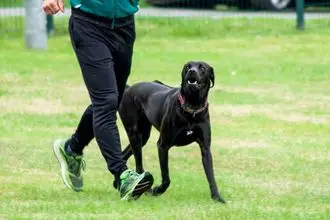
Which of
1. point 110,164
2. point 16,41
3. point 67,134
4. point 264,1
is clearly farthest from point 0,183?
point 264,1

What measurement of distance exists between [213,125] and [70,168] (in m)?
3.94

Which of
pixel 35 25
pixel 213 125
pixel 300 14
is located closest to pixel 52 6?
pixel 213 125

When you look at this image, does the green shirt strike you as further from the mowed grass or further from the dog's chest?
the mowed grass

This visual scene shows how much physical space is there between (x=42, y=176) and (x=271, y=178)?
1.73 m

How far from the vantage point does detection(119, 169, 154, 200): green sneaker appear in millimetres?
7398

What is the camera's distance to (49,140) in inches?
427

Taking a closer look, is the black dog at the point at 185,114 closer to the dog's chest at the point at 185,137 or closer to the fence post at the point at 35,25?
the dog's chest at the point at 185,137

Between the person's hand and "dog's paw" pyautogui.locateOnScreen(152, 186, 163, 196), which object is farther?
"dog's paw" pyautogui.locateOnScreen(152, 186, 163, 196)

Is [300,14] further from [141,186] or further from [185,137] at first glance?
[141,186]

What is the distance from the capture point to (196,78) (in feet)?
25.7

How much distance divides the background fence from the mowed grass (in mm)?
504

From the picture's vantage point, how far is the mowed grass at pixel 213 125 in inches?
301

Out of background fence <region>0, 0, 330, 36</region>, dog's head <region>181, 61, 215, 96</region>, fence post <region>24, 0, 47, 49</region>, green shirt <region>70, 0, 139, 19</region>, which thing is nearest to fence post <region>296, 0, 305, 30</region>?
background fence <region>0, 0, 330, 36</region>

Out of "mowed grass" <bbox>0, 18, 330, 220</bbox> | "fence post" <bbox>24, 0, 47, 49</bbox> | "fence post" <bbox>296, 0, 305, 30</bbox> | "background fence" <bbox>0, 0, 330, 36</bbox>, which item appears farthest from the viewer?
"background fence" <bbox>0, 0, 330, 36</bbox>
